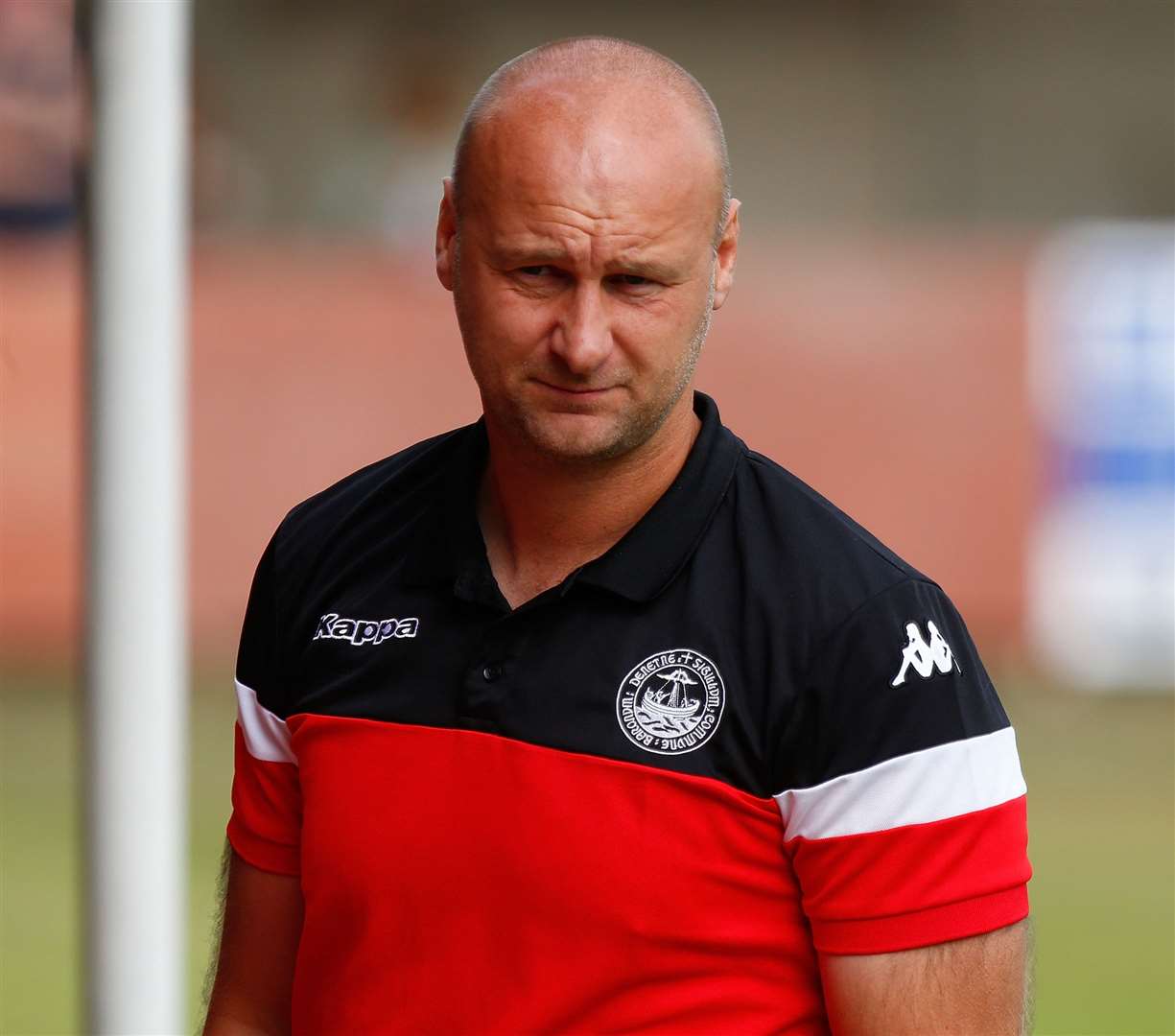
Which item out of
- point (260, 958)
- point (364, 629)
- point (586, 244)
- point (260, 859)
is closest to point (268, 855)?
point (260, 859)

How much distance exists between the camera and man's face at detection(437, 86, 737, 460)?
6.07ft

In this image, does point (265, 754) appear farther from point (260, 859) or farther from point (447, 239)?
point (447, 239)

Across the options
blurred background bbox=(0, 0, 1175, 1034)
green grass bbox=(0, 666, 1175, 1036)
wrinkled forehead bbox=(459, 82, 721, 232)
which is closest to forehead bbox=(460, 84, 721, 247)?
wrinkled forehead bbox=(459, 82, 721, 232)

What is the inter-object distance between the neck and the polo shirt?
→ 29 millimetres

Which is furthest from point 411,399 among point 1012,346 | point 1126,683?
point 1126,683

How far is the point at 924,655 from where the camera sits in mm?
1785

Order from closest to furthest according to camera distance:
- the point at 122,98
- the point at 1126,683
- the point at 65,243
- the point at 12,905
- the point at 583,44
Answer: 1. the point at 122,98
2. the point at 583,44
3. the point at 12,905
4. the point at 1126,683
5. the point at 65,243

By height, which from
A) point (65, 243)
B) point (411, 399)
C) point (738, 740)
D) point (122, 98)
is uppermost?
point (65, 243)

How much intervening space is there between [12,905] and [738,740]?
17.9ft

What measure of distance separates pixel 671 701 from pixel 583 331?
0.35 m

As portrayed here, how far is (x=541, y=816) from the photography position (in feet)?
6.01

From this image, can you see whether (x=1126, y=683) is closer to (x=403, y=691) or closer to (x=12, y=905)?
(x=12, y=905)

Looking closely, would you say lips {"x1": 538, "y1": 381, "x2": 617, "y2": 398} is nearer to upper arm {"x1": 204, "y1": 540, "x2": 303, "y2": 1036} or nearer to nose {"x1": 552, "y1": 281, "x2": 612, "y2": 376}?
nose {"x1": 552, "y1": 281, "x2": 612, "y2": 376}

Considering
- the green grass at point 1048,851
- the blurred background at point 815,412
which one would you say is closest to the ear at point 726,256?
the green grass at point 1048,851
